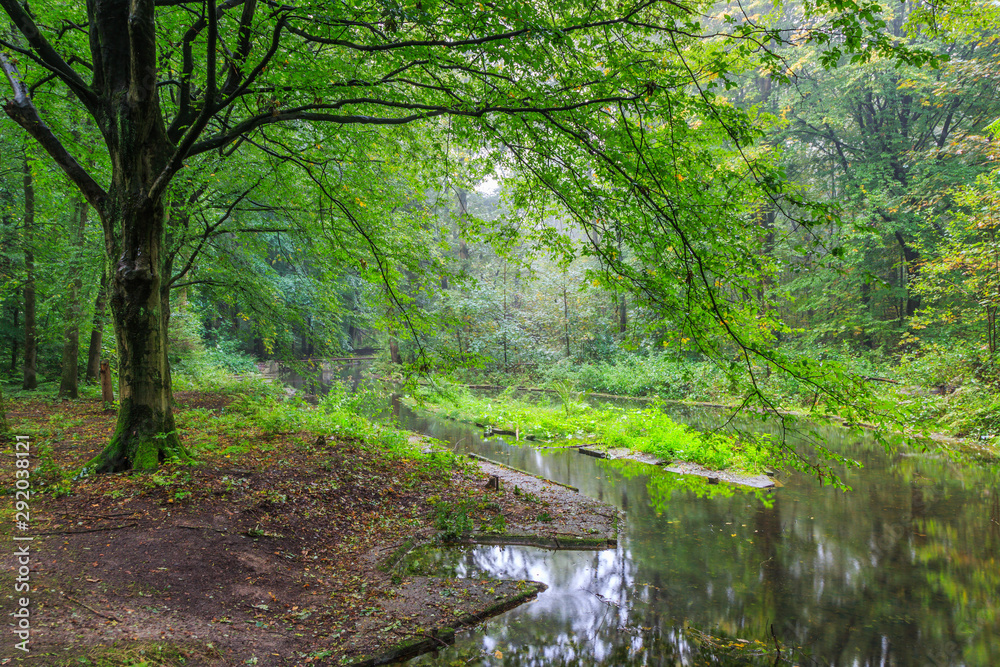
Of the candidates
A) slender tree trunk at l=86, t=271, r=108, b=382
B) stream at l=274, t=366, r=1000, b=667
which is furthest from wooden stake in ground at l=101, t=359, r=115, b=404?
stream at l=274, t=366, r=1000, b=667

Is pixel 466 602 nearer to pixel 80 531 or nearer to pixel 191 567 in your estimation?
pixel 191 567

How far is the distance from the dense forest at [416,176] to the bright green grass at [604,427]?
1.62 metres

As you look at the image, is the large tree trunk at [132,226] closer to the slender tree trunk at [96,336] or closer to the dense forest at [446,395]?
the dense forest at [446,395]

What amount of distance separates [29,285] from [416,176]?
9551 millimetres

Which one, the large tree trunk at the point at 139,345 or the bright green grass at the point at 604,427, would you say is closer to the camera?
the large tree trunk at the point at 139,345

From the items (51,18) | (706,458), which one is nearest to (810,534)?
(706,458)

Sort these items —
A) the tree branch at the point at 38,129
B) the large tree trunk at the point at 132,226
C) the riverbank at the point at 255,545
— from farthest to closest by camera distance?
the large tree trunk at the point at 132,226, the tree branch at the point at 38,129, the riverbank at the point at 255,545

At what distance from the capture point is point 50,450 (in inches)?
247

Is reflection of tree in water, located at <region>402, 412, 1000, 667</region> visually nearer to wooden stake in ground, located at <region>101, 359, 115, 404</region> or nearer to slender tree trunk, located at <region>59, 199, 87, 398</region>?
wooden stake in ground, located at <region>101, 359, 115, 404</region>

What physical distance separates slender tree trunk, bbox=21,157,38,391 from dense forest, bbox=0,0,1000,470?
62mm

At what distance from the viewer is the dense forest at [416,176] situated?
167 inches

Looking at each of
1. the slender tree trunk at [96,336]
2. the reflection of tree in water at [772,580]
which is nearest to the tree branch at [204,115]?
the reflection of tree in water at [772,580]

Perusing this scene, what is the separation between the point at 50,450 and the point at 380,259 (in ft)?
15.9

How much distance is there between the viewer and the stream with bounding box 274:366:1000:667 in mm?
4270
